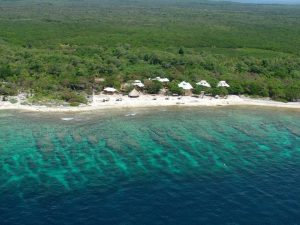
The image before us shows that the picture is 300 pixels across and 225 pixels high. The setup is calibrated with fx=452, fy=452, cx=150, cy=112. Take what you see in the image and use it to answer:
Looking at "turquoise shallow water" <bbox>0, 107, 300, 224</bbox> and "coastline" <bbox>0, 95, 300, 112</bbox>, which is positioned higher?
"turquoise shallow water" <bbox>0, 107, 300, 224</bbox>

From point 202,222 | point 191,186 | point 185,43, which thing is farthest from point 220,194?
point 185,43

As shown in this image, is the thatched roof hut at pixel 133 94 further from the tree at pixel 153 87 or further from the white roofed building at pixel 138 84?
the tree at pixel 153 87

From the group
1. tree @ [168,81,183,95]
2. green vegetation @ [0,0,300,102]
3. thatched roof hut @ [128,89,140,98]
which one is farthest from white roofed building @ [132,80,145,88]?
tree @ [168,81,183,95]

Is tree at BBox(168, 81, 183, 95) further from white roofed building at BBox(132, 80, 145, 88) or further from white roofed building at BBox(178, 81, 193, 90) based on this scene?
white roofed building at BBox(132, 80, 145, 88)

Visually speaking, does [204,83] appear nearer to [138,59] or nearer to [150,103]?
[150,103]

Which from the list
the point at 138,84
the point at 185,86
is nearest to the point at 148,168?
the point at 138,84

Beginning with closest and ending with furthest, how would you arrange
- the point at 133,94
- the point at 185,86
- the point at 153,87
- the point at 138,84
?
the point at 133,94 → the point at 153,87 → the point at 185,86 → the point at 138,84
